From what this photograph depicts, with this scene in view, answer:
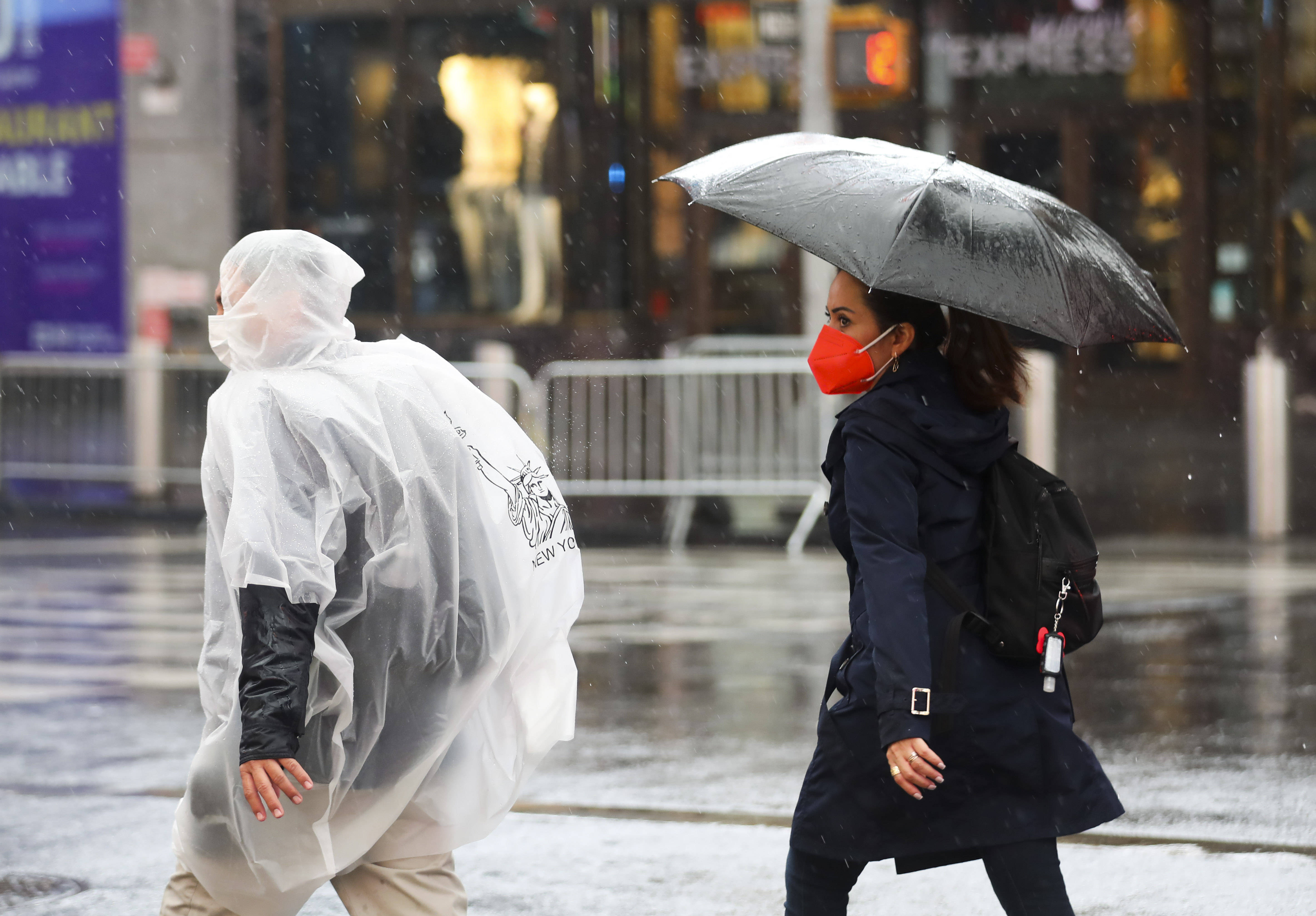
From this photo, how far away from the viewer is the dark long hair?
3.54 m

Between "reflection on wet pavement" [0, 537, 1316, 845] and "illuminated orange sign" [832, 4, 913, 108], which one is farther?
"illuminated orange sign" [832, 4, 913, 108]

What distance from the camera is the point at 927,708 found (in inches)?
130

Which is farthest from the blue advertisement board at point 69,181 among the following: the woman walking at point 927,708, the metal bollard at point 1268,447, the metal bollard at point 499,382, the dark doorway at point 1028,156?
the woman walking at point 927,708

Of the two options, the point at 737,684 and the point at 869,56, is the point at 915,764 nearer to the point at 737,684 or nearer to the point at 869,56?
the point at 737,684

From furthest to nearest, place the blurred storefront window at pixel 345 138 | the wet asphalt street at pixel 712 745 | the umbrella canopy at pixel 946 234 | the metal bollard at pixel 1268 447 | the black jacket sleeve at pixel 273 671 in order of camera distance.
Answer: the blurred storefront window at pixel 345 138
the metal bollard at pixel 1268 447
the wet asphalt street at pixel 712 745
the umbrella canopy at pixel 946 234
the black jacket sleeve at pixel 273 671

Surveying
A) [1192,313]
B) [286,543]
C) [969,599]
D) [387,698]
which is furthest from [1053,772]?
[1192,313]

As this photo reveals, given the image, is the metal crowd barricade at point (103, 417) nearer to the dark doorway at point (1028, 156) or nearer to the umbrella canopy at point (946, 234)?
the dark doorway at point (1028, 156)

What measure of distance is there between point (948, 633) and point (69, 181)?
15.1m

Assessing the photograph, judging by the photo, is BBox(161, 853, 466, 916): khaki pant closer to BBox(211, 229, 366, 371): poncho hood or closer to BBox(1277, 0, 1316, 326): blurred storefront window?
BBox(211, 229, 366, 371): poncho hood

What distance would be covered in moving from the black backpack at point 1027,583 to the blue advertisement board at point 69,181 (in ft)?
48.0

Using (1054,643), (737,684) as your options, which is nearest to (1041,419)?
(737,684)

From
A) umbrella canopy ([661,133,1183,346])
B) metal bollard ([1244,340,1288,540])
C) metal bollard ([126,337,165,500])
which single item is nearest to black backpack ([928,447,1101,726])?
umbrella canopy ([661,133,1183,346])

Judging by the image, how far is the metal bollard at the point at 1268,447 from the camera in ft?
42.4

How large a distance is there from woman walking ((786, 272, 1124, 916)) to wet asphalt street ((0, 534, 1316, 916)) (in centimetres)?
130
